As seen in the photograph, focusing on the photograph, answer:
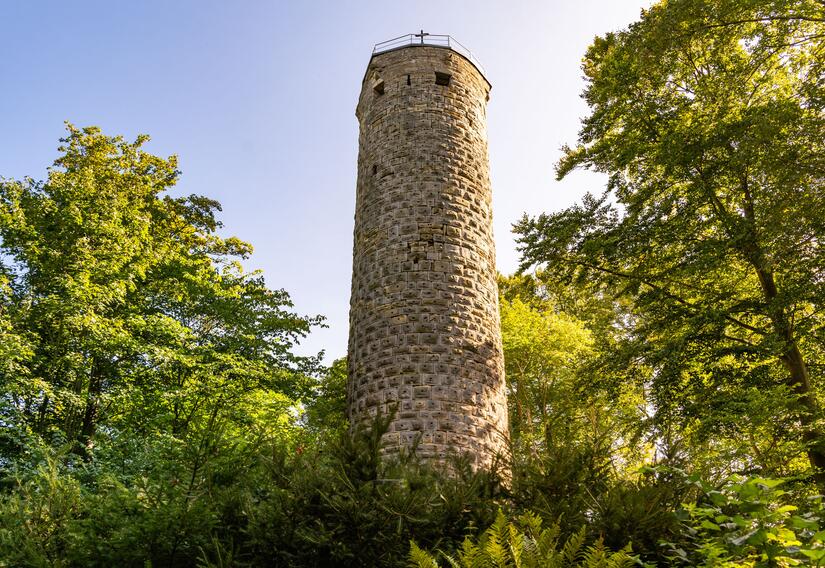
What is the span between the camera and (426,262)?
31.4 feet

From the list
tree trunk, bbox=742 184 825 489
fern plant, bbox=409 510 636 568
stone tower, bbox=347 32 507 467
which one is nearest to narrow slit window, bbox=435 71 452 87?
stone tower, bbox=347 32 507 467

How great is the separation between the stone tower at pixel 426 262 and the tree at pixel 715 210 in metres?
2.53

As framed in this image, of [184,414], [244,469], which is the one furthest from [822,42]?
[184,414]

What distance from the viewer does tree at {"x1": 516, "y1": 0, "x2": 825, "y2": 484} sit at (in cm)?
848

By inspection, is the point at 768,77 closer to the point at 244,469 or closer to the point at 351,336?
the point at 351,336

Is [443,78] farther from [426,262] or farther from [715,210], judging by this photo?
[715,210]

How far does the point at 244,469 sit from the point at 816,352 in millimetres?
10160

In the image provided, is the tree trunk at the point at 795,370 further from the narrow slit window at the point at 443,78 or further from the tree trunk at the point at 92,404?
the tree trunk at the point at 92,404

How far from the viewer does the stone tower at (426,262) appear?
860 centimetres

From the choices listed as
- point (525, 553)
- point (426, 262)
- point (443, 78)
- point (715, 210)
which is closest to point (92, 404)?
point (426, 262)

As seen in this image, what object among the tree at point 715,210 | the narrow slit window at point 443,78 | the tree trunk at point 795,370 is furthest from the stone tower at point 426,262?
the tree trunk at point 795,370

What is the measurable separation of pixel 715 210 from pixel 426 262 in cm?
545

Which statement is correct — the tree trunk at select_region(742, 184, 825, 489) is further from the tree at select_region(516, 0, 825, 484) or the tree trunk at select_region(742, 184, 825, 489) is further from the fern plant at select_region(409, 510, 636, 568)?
the fern plant at select_region(409, 510, 636, 568)

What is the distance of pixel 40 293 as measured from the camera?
1219cm
